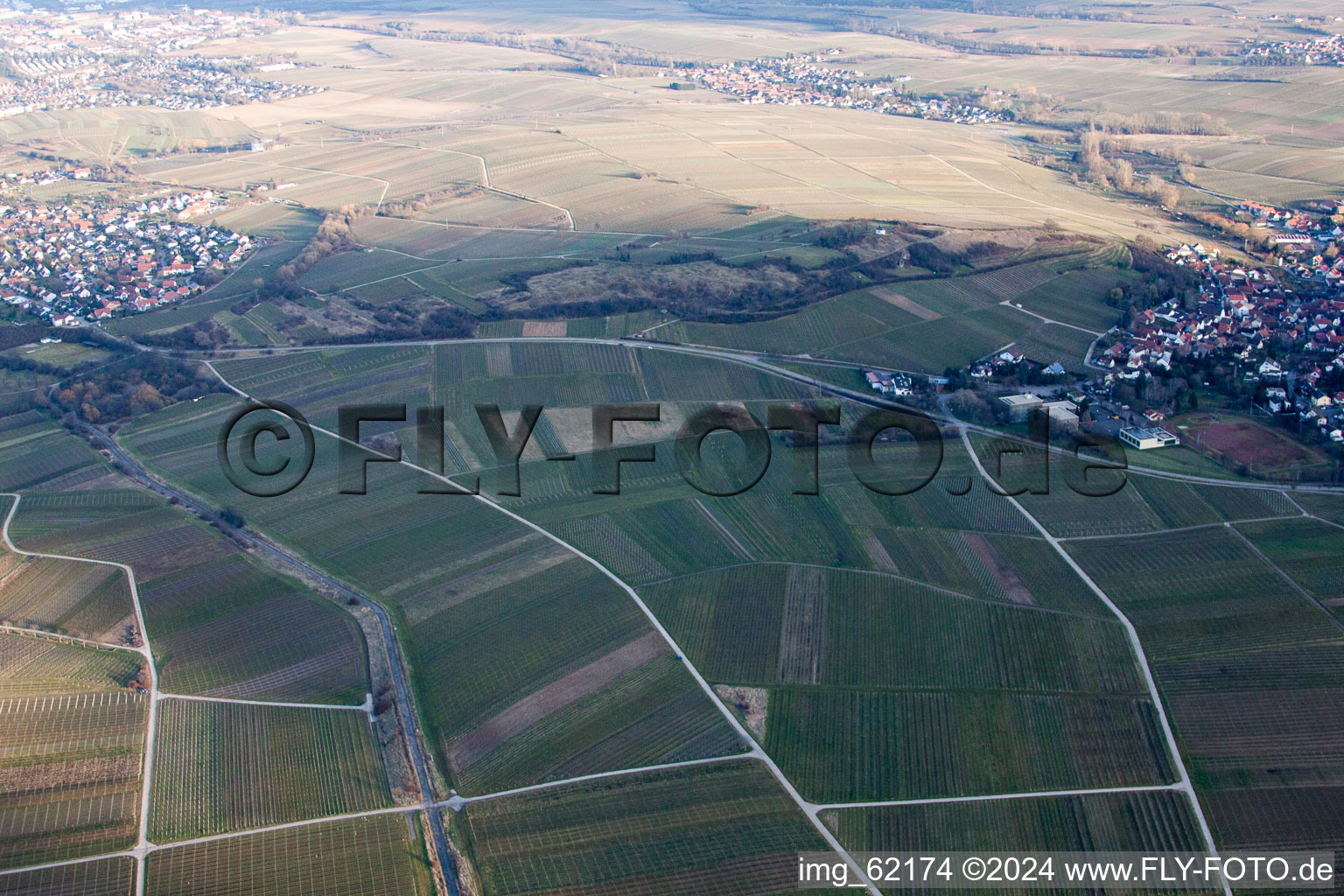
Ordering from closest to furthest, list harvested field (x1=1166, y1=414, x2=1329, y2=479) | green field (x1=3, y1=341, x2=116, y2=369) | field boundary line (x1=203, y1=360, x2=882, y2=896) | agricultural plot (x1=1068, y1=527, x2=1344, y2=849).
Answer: field boundary line (x1=203, y1=360, x2=882, y2=896) → agricultural plot (x1=1068, y1=527, x2=1344, y2=849) → harvested field (x1=1166, y1=414, x2=1329, y2=479) → green field (x1=3, y1=341, x2=116, y2=369)

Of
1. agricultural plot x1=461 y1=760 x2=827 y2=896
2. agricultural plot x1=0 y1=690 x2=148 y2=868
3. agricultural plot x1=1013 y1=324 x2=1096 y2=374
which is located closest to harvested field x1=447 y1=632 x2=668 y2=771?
agricultural plot x1=461 y1=760 x2=827 y2=896

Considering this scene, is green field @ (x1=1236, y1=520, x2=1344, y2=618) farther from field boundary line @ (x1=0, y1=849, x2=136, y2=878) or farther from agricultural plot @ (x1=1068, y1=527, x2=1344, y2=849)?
field boundary line @ (x1=0, y1=849, x2=136, y2=878)

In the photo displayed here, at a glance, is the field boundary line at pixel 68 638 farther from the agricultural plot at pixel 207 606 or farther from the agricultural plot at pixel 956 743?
the agricultural plot at pixel 956 743

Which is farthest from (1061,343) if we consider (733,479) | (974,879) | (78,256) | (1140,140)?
(78,256)

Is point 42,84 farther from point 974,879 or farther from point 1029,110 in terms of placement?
point 974,879

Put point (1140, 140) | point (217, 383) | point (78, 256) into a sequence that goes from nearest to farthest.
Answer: point (217, 383)
point (78, 256)
point (1140, 140)

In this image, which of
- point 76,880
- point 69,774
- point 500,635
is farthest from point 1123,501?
point 69,774
